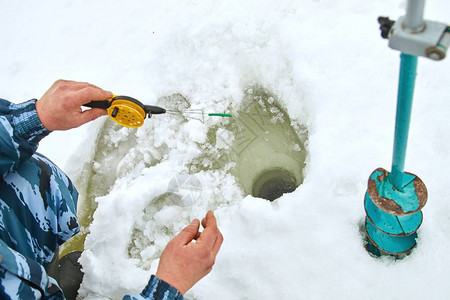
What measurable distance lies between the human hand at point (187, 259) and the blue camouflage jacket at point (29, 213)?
2.0 inches

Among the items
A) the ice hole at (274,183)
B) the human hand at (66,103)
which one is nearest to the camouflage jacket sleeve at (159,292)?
the human hand at (66,103)

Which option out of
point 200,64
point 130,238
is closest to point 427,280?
point 130,238

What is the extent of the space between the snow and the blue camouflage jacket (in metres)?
0.40

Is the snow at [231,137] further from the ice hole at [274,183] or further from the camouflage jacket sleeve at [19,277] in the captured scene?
the camouflage jacket sleeve at [19,277]

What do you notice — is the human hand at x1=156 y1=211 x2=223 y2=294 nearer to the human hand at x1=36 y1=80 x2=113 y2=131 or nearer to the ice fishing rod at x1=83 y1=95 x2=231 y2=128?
the ice fishing rod at x1=83 y1=95 x2=231 y2=128

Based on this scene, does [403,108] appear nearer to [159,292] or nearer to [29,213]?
[159,292]

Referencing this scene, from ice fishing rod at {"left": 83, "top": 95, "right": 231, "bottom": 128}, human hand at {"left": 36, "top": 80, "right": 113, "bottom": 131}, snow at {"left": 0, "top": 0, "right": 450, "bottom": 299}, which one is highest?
human hand at {"left": 36, "top": 80, "right": 113, "bottom": 131}

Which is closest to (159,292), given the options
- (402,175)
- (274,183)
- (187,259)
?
(187,259)

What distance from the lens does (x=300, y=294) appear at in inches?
64.0

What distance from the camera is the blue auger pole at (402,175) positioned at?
86cm

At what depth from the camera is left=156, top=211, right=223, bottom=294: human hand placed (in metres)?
1.26

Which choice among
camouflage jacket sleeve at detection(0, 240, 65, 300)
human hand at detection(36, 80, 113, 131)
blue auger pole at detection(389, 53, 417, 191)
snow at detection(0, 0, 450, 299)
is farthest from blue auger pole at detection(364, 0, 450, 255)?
camouflage jacket sleeve at detection(0, 240, 65, 300)

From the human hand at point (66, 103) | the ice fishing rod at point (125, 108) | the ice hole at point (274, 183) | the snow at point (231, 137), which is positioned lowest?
the ice hole at point (274, 183)

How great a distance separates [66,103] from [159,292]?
0.75 meters
